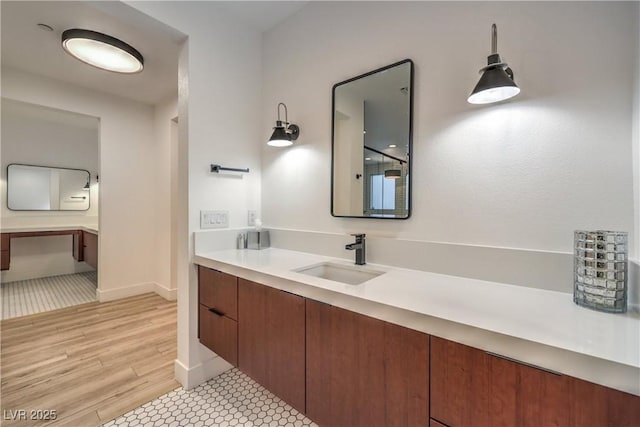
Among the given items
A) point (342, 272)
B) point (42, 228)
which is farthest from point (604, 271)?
point (42, 228)

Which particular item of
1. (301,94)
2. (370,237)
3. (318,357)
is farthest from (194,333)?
(301,94)

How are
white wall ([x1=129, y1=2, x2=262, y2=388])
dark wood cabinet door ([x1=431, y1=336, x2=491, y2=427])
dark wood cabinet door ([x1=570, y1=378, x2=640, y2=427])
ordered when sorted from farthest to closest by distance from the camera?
white wall ([x1=129, y1=2, x2=262, y2=388]), dark wood cabinet door ([x1=431, y1=336, x2=491, y2=427]), dark wood cabinet door ([x1=570, y1=378, x2=640, y2=427])

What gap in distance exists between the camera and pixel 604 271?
83 centimetres

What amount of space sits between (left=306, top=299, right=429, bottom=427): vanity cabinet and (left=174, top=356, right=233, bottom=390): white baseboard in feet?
3.43

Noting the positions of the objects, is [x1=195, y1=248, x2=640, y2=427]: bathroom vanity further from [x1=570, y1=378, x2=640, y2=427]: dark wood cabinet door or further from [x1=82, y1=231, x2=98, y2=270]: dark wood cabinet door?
[x1=82, y1=231, x2=98, y2=270]: dark wood cabinet door

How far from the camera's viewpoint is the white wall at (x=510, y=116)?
98 cm

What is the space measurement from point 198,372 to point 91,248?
3.27 m

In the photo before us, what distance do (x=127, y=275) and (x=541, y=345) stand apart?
13.7 ft

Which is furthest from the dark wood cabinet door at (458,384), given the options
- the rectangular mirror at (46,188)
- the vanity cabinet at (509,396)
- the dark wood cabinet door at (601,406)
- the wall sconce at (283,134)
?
the rectangular mirror at (46,188)

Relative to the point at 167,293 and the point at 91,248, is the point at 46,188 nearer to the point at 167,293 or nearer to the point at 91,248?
the point at 91,248

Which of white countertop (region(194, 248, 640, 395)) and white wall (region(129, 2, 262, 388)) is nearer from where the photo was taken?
white countertop (region(194, 248, 640, 395))

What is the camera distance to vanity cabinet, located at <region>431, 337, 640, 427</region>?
1.95 ft

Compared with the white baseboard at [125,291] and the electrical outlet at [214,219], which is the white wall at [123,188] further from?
the electrical outlet at [214,219]

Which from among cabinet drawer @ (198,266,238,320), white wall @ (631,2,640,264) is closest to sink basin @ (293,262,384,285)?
cabinet drawer @ (198,266,238,320)
